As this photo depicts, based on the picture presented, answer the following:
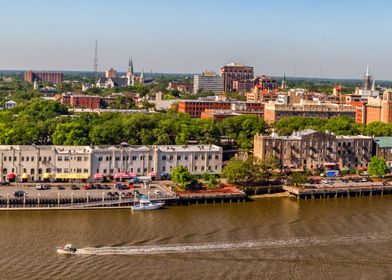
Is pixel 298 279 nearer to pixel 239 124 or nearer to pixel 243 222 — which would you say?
pixel 243 222

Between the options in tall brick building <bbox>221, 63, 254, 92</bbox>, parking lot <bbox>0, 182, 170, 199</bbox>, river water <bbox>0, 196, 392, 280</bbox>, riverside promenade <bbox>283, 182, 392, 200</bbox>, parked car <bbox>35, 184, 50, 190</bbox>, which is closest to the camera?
river water <bbox>0, 196, 392, 280</bbox>

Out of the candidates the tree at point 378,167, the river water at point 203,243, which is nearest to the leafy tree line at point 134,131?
the tree at point 378,167

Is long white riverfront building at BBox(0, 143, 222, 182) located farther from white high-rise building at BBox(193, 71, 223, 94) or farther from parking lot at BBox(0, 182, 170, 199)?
white high-rise building at BBox(193, 71, 223, 94)

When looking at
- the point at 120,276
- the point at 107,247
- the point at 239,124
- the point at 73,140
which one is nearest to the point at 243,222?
the point at 107,247

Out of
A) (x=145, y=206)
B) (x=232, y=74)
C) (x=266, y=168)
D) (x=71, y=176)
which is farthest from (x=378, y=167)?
(x=232, y=74)

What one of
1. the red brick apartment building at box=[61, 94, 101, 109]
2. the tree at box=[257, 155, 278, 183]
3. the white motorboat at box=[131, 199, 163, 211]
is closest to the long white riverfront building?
the tree at box=[257, 155, 278, 183]

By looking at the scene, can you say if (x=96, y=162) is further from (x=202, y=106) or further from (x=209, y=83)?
(x=209, y=83)
